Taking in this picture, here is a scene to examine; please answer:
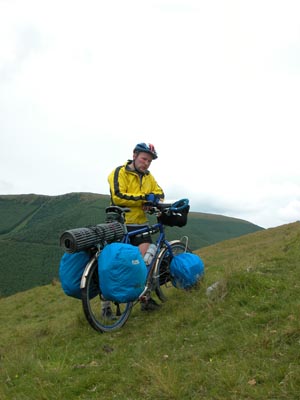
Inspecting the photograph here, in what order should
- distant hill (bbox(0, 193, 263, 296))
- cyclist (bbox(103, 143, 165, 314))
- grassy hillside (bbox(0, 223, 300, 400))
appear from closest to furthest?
grassy hillside (bbox(0, 223, 300, 400)) < cyclist (bbox(103, 143, 165, 314)) < distant hill (bbox(0, 193, 263, 296))

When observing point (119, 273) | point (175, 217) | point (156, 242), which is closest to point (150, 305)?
point (156, 242)

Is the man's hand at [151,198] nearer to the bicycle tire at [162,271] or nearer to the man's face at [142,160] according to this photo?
the man's face at [142,160]

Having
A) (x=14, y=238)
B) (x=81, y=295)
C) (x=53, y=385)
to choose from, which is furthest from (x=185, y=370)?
(x=14, y=238)

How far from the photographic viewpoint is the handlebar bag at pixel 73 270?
5762mm

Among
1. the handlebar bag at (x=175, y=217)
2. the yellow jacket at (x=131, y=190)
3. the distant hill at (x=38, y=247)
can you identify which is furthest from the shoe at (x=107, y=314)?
the distant hill at (x=38, y=247)

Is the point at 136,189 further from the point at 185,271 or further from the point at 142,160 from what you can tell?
the point at 185,271

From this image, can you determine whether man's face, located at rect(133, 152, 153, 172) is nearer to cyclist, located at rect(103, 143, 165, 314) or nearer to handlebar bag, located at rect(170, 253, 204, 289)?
cyclist, located at rect(103, 143, 165, 314)

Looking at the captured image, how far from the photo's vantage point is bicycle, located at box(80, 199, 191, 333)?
18.8 feet

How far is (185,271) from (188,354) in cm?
268

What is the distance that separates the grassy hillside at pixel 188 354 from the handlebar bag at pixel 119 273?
680 millimetres

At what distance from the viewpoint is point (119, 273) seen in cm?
543

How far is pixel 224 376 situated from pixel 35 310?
1590 centimetres

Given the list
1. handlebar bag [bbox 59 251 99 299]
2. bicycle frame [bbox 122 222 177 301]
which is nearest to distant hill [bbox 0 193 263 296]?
bicycle frame [bbox 122 222 177 301]

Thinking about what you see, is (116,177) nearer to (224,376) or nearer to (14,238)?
(224,376)
